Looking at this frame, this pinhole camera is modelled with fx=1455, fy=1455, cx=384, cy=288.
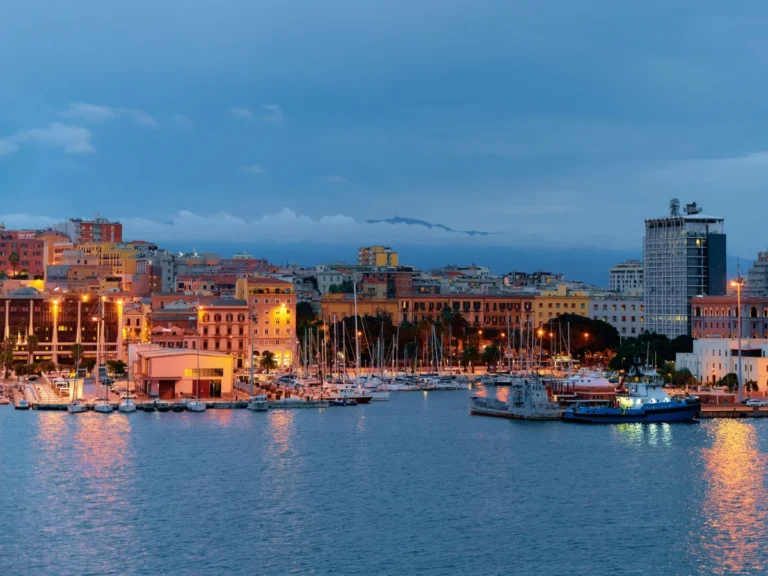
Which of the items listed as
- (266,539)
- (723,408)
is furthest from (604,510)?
(723,408)

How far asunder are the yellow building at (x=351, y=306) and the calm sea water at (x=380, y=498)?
38.8 metres

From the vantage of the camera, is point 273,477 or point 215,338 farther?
point 215,338

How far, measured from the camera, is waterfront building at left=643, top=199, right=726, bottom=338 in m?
74.1

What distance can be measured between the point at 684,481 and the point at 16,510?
14088 millimetres

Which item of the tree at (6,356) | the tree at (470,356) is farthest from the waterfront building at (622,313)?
the tree at (6,356)

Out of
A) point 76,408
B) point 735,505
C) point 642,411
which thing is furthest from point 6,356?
point 735,505

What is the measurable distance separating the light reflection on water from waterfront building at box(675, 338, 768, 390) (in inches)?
428

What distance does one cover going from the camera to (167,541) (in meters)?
25.1

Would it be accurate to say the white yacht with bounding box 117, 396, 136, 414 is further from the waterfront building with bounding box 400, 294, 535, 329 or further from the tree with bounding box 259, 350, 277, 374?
the waterfront building with bounding box 400, 294, 535, 329

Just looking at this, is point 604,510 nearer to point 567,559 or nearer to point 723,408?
point 567,559

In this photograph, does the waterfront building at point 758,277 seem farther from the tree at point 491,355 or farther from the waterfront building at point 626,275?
the waterfront building at point 626,275

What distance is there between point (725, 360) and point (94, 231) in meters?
75.9

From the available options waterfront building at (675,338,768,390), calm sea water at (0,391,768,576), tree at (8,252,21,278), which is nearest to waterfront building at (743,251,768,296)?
waterfront building at (675,338,768,390)

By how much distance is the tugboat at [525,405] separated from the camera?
44531 mm
